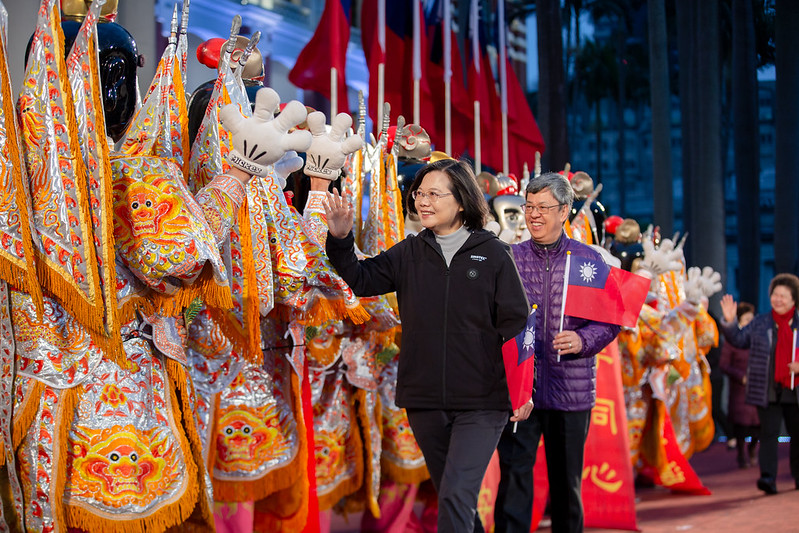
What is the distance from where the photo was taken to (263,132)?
2.82m

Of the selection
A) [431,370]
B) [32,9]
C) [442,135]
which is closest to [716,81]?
[442,135]

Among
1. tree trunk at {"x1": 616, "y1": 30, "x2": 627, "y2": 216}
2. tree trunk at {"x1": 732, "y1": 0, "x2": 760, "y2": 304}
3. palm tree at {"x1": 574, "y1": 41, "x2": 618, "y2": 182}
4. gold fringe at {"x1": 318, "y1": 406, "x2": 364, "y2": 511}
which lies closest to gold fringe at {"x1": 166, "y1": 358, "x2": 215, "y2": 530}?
gold fringe at {"x1": 318, "y1": 406, "x2": 364, "y2": 511}

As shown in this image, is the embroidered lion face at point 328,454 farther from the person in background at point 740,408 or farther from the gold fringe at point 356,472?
the person in background at point 740,408

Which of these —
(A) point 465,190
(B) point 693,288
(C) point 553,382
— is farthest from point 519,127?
(A) point 465,190

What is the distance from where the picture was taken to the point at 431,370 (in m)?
3.00

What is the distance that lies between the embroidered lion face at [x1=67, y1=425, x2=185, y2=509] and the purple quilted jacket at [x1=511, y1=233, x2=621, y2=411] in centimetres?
156

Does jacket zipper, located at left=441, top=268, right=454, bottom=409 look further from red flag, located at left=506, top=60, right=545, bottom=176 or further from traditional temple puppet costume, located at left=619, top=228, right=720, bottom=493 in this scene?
red flag, located at left=506, top=60, right=545, bottom=176

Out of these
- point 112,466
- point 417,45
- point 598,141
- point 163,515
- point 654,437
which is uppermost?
point 598,141

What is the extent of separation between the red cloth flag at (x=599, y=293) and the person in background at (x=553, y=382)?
→ 3 centimetres

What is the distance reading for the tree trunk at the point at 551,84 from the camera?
36.1ft

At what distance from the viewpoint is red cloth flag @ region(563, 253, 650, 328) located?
3.69 m

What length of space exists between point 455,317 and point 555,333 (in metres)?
0.76

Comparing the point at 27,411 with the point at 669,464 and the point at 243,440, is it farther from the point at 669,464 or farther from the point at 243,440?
the point at 669,464

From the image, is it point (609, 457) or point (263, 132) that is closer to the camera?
point (263, 132)
